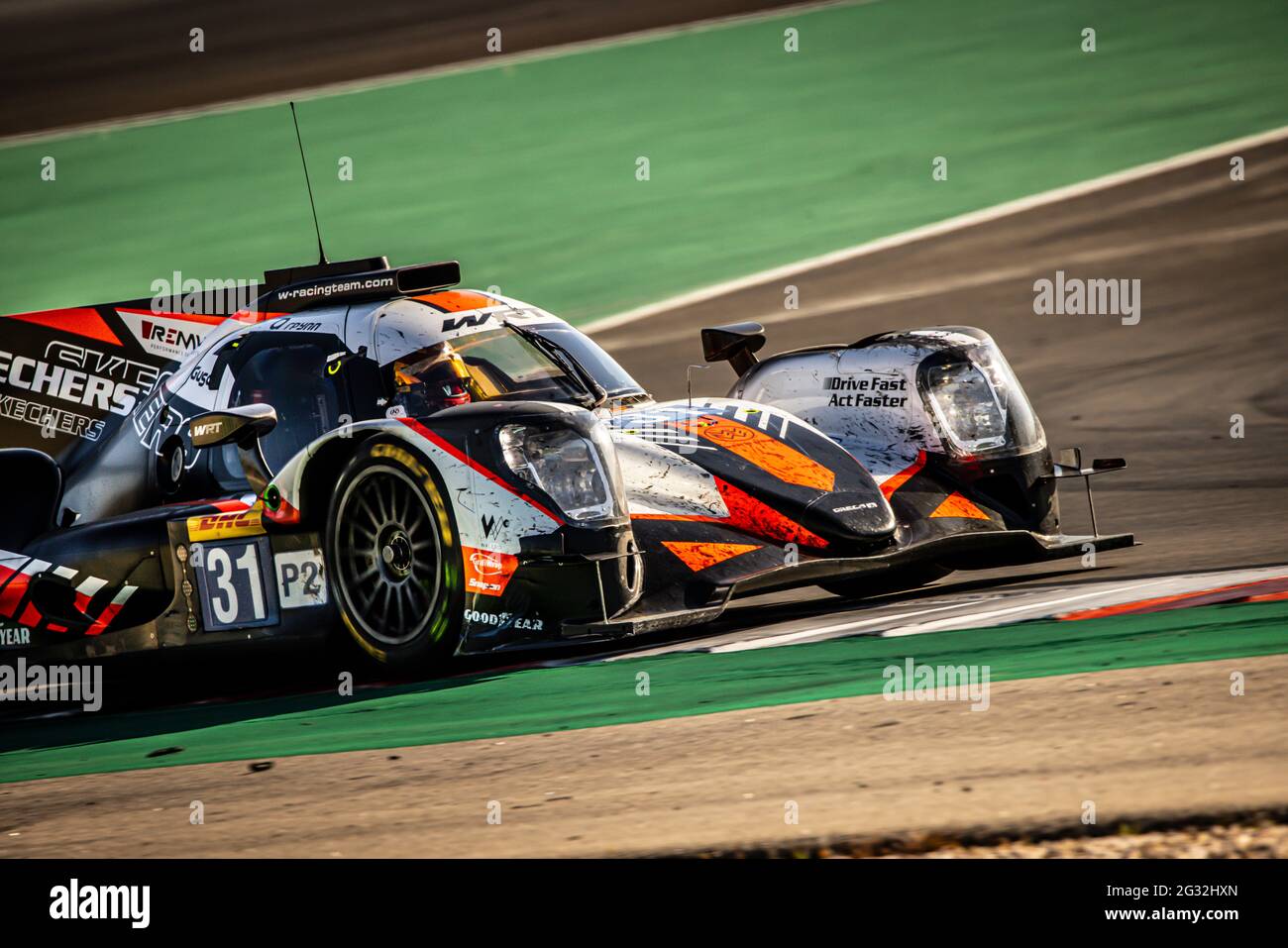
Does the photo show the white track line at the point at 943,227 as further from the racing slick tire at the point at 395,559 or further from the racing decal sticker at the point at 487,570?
the racing decal sticker at the point at 487,570

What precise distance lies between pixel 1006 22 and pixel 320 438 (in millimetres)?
15213

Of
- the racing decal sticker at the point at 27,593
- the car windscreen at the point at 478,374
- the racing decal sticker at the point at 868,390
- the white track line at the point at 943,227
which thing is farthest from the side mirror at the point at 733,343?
the white track line at the point at 943,227

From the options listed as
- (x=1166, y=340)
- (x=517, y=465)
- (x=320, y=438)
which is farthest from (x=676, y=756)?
(x=1166, y=340)

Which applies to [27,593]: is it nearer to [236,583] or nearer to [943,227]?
[236,583]

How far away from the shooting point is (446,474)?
20.9 ft

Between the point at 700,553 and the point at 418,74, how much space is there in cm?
1502

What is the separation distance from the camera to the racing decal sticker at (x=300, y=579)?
22.5 ft

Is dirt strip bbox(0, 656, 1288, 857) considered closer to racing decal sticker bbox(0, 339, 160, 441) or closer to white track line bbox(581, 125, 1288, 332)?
racing decal sticker bbox(0, 339, 160, 441)

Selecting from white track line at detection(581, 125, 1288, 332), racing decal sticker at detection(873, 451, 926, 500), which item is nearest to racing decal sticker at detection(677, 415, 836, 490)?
racing decal sticker at detection(873, 451, 926, 500)

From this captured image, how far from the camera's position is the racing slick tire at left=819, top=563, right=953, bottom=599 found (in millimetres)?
7957

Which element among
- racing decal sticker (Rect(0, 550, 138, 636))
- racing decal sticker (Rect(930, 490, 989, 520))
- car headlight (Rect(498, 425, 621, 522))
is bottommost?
racing decal sticker (Rect(0, 550, 138, 636))

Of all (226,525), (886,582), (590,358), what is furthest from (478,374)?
(886,582)

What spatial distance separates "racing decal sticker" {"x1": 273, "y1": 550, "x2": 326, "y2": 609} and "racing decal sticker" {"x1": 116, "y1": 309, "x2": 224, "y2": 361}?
5.50 ft
